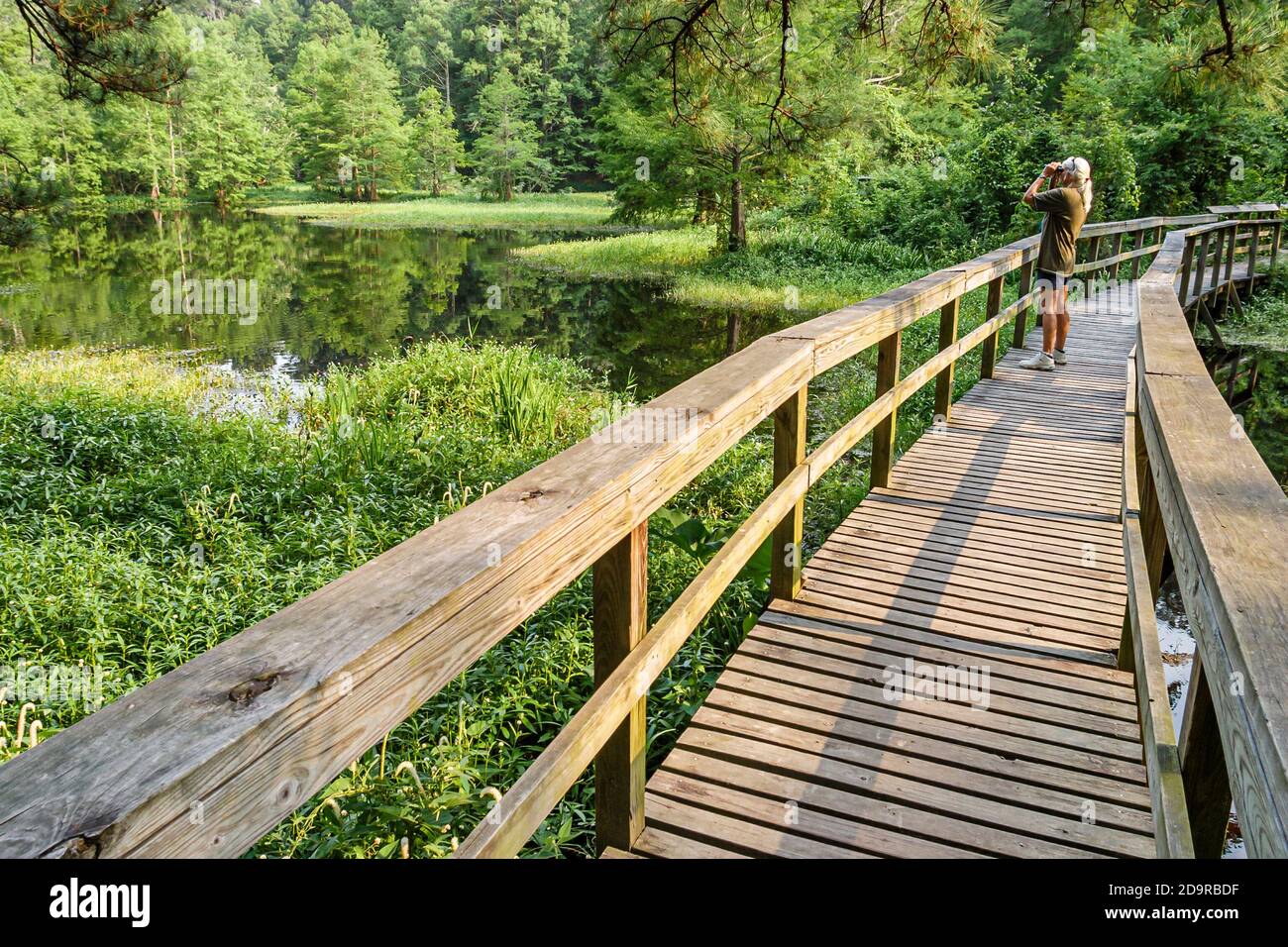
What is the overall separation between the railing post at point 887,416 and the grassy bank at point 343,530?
0.88 meters

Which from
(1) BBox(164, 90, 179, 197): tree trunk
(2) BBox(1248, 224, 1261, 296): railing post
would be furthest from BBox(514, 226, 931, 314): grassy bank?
(1) BBox(164, 90, 179, 197): tree trunk

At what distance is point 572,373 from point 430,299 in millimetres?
9749

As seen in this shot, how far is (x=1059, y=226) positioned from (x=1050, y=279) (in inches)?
19.1

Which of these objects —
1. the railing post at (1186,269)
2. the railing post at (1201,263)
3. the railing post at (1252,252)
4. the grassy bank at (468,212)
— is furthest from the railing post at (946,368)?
the grassy bank at (468,212)

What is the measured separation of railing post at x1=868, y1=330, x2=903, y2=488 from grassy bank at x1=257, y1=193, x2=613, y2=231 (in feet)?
108

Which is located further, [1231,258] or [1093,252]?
[1231,258]

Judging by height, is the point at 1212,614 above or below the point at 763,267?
below

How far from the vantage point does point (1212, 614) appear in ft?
5.45

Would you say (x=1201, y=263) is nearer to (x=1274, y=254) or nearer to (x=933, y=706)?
(x=1274, y=254)

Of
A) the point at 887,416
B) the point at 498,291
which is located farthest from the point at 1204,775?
the point at 498,291

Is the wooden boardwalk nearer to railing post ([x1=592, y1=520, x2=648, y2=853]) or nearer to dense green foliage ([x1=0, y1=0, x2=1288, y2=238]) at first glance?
railing post ([x1=592, y1=520, x2=648, y2=853])

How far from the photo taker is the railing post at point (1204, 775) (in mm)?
1974

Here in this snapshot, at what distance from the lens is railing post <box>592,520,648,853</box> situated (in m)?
2.31
